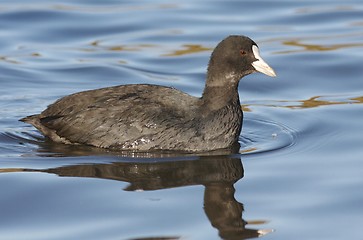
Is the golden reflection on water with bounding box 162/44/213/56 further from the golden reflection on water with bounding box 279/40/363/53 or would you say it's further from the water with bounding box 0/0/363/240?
the golden reflection on water with bounding box 279/40/363/53

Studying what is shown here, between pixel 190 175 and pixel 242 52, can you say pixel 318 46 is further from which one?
pixel 190 175

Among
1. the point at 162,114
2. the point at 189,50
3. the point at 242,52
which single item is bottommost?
the point at 162,114

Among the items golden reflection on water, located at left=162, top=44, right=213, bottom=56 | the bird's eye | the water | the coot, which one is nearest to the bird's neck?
the coot

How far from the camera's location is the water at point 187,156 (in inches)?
288

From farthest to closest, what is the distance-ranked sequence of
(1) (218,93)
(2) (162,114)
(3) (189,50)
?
(3) (189,50), (1) (218,93), (2) (162,114)

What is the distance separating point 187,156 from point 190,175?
25.5 inches

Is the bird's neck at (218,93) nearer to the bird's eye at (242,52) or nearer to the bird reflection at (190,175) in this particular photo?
the bird's eye at (242,52)

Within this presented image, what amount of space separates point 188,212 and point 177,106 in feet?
6.93

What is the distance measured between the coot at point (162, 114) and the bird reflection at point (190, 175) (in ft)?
1.06

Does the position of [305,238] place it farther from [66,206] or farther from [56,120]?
[56,120]

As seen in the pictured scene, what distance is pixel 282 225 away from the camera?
715cm

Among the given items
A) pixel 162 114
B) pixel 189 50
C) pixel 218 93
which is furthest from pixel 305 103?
pixel 189 50

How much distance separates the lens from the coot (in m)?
9.33

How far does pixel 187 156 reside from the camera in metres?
9.17
